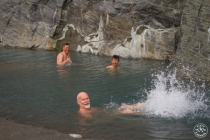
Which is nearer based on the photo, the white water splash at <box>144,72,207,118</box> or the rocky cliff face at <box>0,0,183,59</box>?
the white water splash at <box>144,72,207,118</box>

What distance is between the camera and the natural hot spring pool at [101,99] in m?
9.93

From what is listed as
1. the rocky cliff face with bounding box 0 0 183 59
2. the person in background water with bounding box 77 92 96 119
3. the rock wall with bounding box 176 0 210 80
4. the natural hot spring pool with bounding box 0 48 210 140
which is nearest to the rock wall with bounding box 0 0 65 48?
the rocky cliff face with bounding box 0 0 183 59

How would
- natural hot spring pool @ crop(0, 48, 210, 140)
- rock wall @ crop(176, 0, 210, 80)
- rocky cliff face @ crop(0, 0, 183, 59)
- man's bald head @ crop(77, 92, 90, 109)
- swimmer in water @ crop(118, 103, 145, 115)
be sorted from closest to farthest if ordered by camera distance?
1. natural hot spring pool @ crop(0, 48, 210, 140)
2. man's bald head @ crop(77, 92, 90, 109)
3. swimmer in water @ crop(118, 103, 145, 115)
4. rock wall @ crop(176, 0, 210, 80)
5. rocky cliff face @ crop(0, 0, 183, 59)

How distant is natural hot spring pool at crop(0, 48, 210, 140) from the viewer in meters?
9.93

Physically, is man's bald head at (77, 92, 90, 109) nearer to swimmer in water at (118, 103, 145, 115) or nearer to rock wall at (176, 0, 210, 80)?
swimmer in water at (118, 103, 145, 115)

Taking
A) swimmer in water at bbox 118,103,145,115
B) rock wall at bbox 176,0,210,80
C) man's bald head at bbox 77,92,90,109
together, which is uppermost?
rock wall at bbox 176,0,210,80

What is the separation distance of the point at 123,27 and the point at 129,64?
3461 mm

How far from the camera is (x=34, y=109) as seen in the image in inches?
459

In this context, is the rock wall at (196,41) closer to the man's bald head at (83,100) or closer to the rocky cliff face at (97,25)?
the rocky cliff face at (97,25)

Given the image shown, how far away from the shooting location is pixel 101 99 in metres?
12.8

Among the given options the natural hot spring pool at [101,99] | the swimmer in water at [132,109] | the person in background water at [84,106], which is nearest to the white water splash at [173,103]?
the natural hot spring pool at [101,99]

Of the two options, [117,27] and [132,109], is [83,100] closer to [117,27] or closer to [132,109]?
[132,109]

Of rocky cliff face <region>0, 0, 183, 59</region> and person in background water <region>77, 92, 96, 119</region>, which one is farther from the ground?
rocky cliff face <region>0, 0, 183, 59</region>

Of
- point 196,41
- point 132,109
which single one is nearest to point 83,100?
point 132,109
